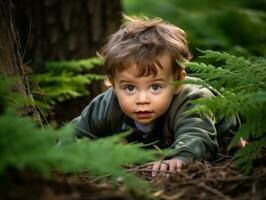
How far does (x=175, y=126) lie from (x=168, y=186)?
1.12 metres

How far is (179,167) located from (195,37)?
496cm

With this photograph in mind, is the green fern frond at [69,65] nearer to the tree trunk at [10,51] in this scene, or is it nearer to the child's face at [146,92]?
the child's face at [146,92]

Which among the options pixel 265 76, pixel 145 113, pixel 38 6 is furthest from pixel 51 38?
pixel 265 76

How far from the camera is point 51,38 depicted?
18.4ft

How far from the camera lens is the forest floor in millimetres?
2022

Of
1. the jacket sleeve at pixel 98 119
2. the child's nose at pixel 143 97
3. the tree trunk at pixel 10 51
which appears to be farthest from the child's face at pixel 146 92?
the tree trunk at pixel 10 51

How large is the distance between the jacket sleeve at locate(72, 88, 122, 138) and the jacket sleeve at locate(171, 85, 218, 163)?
1.79 ft

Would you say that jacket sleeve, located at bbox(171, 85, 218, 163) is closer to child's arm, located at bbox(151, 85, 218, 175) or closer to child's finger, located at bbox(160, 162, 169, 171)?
child's arm, located at bbox(151, 85, 218, 175)

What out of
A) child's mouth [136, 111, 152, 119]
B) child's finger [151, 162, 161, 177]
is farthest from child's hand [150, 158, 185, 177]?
child's mouth [136, 111, 152, 119]

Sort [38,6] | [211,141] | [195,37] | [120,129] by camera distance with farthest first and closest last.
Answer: [195,37]
[38,6]
[120,129]
[211,141]

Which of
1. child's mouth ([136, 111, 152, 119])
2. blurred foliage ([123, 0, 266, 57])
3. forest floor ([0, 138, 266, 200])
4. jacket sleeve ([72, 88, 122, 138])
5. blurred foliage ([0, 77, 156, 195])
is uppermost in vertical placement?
blurred foliage ([0, 77, 156, 195])

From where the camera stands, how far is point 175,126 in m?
3.76

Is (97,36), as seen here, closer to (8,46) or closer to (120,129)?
(120,129)

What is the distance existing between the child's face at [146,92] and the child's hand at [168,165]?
0.53 m
